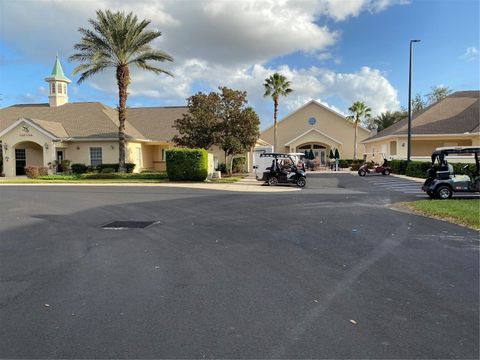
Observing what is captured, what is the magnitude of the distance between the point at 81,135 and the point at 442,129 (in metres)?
29.1

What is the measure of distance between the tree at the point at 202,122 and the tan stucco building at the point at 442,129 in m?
14.9

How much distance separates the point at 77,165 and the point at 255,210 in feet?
80.8

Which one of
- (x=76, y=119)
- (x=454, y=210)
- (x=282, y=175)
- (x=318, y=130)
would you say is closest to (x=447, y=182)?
(x=454, y=210)

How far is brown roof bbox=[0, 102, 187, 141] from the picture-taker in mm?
34094

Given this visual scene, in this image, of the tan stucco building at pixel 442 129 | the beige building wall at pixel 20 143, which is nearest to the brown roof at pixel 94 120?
the beige building wall at pixel 20 143

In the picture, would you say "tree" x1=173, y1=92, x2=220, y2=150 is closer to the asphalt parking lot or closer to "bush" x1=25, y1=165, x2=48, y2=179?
"bush" x1=25, y1=165, x2=48, y2=179

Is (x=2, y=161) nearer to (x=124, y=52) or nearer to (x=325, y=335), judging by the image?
(x=124, y=52)

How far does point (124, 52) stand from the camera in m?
28.8

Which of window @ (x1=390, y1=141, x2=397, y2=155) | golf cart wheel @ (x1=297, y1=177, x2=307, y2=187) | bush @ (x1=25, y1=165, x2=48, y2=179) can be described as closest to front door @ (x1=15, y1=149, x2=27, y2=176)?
bush @ (x1=25, y1=165, x2=48, y2=179)

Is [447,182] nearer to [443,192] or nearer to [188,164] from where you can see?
[443,192]

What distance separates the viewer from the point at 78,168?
108ft

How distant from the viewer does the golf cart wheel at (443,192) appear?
15220 mm

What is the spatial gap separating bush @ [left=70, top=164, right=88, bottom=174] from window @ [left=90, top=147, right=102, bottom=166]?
97 cm

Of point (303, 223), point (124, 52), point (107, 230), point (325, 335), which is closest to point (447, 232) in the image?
point (303, 223)
